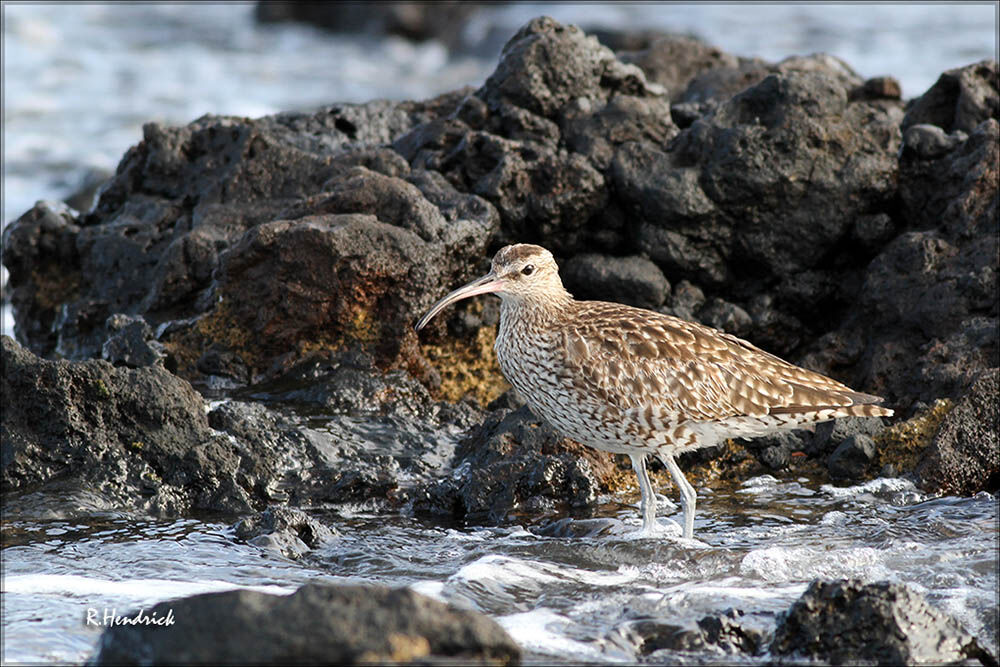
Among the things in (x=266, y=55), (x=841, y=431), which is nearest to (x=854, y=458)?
(x=841, y=431)

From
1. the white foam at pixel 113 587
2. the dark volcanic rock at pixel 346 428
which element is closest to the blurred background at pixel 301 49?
the dark volcanic rock at pixel 346 428

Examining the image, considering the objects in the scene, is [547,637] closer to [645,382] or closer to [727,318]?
[645,382]

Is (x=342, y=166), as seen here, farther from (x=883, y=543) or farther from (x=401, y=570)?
(x=883, y=543)

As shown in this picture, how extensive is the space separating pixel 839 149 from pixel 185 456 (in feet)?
18.5

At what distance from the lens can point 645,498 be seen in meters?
7.37

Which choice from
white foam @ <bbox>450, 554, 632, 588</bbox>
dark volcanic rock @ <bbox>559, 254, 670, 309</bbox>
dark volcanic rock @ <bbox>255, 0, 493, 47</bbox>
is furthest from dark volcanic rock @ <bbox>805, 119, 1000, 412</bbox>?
dark volcanic rock @ <bbox>255, 0, 493, 47</bbox>

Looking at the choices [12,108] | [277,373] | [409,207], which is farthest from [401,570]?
[12,108]

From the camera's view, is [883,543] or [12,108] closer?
[883,543]

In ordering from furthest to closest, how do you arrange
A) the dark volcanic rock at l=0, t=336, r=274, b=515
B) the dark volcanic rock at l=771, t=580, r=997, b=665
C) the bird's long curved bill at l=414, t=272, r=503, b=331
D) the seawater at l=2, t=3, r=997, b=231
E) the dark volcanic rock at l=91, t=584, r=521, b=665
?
the seawater at l=2, t=3, r=997, b=231, the bird's long curved bill at l=414, t=272, r=503, b=331, the dark volcanic rock at l=0, t=336, r=274, b=515, the dark volcanic rock at l=771, t=580, r=997, b=665, the dark volcanic rock at l=91, t=584, r=521, b=665

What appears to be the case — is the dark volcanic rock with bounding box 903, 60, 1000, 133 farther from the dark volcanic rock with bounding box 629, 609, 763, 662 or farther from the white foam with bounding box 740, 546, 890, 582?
the dark volcanic rock with bounding box 629, 609, 763, 662

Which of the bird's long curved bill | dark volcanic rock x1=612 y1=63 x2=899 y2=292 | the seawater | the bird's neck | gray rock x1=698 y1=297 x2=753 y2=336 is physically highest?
the seawater

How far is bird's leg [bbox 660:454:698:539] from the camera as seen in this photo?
23.6 ft

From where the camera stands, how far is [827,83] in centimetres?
964

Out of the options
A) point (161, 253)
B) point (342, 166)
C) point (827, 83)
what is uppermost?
point (827, 83)
